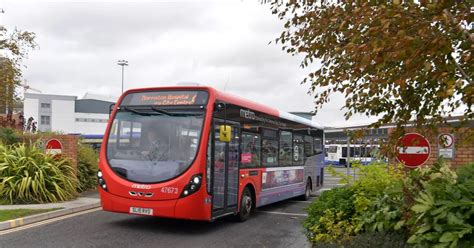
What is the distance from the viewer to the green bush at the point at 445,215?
3617mm

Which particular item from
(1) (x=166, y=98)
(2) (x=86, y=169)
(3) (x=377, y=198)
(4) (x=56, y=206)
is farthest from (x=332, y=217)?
(2) (x=86, y=169)

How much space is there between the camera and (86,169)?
15.4m

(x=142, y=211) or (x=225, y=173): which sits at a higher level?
(x=225, y=173)

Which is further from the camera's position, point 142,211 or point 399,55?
point 142,211

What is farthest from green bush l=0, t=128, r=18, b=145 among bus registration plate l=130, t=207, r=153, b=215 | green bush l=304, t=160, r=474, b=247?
green bush l=304, t=160, r=474, b=247

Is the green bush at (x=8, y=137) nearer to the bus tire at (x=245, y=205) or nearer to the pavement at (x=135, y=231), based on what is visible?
the pavement at (x=135, y=231)

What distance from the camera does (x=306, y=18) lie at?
576cm

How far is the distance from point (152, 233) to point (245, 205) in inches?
96.8

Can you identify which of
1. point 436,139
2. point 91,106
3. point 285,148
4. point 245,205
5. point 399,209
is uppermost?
point 91,106

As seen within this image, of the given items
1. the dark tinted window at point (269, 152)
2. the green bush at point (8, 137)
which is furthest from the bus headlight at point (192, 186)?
the green bush at point (8, 137)

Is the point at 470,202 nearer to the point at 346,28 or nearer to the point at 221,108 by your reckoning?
the point at 346,28

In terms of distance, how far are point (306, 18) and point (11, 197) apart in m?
9.51

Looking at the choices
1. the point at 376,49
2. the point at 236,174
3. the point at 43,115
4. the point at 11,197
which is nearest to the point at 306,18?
the point at 376,49

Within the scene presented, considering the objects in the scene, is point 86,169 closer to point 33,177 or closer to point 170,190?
point 33,177
